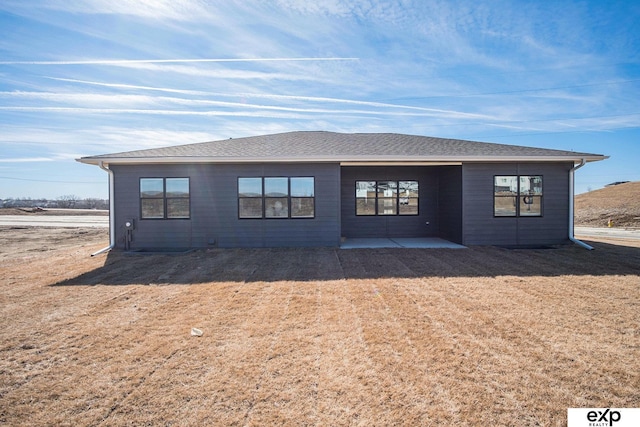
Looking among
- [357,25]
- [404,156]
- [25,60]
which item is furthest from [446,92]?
[25,60]

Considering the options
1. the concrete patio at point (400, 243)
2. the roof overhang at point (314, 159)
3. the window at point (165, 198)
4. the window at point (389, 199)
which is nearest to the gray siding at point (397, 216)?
the window at point (389, 199)

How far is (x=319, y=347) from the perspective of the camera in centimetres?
347

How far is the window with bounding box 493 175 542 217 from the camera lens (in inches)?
423

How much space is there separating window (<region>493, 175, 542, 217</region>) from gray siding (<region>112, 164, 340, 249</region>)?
5.49 metres

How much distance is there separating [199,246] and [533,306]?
9.18 metres

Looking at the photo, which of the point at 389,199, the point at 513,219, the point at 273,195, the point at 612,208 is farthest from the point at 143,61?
the point at 612,208

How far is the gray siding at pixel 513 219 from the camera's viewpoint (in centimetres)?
1066

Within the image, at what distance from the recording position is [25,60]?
441 inches

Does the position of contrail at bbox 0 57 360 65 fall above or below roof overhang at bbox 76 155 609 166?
above

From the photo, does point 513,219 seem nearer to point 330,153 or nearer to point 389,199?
point 389,199

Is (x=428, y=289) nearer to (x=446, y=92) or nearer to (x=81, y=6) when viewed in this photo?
(x=81, y=6)

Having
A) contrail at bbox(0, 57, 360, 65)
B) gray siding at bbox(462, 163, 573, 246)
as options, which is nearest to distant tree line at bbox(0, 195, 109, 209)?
contrail at bbox(0, 57, 360, 65)

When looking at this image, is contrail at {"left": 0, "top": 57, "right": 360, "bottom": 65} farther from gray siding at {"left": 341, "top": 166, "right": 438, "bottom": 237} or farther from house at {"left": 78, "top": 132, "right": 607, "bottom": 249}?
gray siding at {"left": 341, "top": 166, "right": 438, "bottom": 237}

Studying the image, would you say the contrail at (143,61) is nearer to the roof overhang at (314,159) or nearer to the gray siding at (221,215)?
the roof overhang at (314,159)
